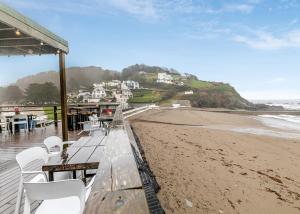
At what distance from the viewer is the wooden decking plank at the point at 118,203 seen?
41.7 inches

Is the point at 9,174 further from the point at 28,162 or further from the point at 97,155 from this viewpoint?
the point at 97,155

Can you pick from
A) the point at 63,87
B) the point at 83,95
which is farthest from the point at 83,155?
the point at 83,95

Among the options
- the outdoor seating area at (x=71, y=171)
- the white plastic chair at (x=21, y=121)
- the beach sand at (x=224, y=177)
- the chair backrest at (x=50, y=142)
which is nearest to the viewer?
the outdoor seating area at (x=71, y=171)

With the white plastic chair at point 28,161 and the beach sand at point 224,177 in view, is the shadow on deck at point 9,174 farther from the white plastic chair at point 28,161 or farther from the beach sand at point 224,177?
the beach sand at point 224,177

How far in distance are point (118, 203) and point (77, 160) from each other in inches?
72.7

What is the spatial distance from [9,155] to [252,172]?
18.5ft

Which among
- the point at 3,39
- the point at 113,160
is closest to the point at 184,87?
the point at 3,39

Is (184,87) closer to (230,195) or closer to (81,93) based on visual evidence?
(81,93)

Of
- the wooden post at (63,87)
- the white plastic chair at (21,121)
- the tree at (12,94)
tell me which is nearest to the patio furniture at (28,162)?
the wooden post at (63,87)

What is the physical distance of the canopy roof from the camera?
5775mm

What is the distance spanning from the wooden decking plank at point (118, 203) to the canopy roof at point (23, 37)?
522 centimetres

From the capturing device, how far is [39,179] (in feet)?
10.2

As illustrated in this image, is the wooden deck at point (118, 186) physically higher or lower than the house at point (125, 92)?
lower

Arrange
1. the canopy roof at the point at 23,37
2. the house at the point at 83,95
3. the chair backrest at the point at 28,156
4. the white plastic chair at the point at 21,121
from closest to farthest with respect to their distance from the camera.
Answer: the chair backrest at the point at 28,156, the canopy roof at the point at 23,37, the white plastic chair at the point at 21,121, the house at the point at 83,95
